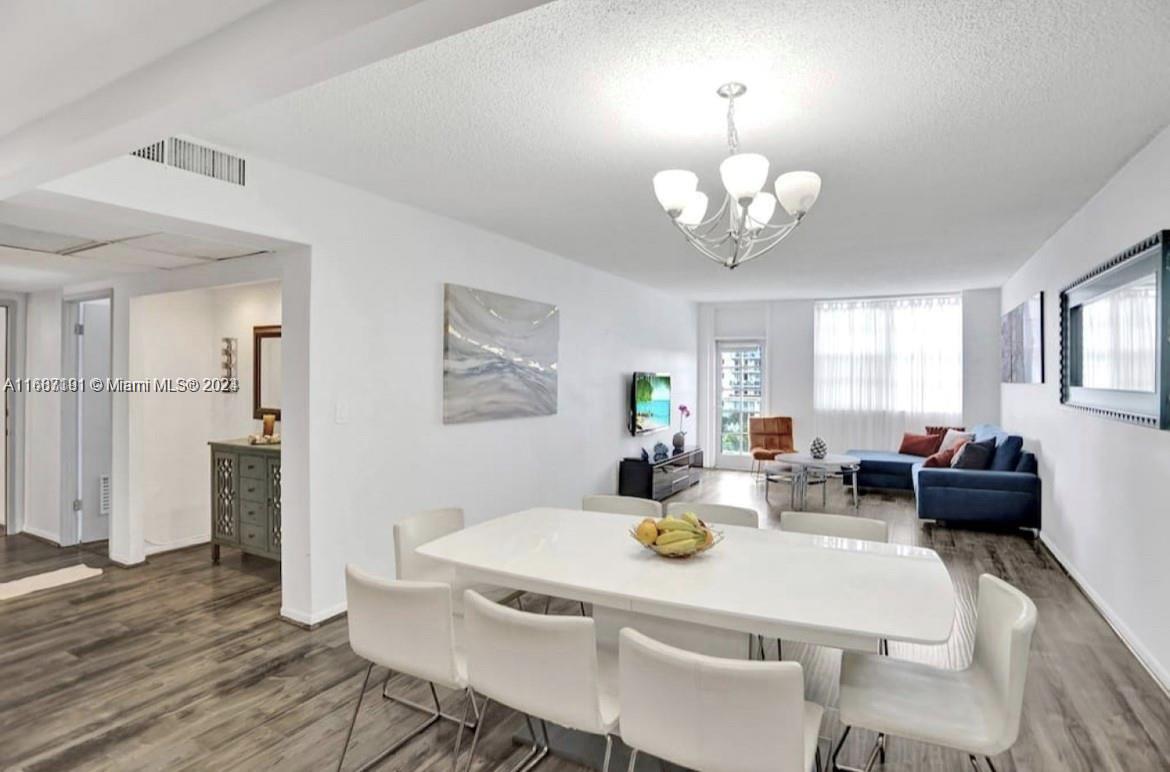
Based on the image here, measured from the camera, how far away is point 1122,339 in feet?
10.7

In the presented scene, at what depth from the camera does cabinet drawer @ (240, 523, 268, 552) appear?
439cm

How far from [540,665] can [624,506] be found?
1.62 m

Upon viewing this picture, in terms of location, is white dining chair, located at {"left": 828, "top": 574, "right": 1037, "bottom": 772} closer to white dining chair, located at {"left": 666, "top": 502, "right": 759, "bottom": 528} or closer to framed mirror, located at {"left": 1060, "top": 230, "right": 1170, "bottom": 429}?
white dining chair, located at {"left": 666, "top": 502, "right": 759, "bottom": 528}

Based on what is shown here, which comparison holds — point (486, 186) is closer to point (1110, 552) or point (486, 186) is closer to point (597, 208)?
point (597, 208)

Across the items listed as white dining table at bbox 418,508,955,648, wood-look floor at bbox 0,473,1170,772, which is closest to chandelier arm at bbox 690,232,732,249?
white dining table at bbox 418,508,955,648

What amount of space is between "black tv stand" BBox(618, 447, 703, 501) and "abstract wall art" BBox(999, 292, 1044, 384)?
3556mm

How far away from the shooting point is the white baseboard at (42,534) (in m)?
5.29

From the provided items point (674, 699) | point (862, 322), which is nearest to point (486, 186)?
point (674, 699)

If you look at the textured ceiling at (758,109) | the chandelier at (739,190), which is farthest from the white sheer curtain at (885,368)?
the chandelier at (739,190)

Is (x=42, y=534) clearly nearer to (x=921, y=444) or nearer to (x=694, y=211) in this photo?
(x=694, y=211)

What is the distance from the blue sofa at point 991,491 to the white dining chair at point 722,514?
370cm

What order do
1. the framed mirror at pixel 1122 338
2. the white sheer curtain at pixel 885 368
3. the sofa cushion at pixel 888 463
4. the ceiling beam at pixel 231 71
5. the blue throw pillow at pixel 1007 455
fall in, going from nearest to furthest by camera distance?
the ceiling beam at pixel 231 71 → the framed mirror at pixel 1122 338 → the blue throw pillow at pixel 1007 455 → the sofa cushion at pixel 888 463 → the white sheer curtain at pixel 885 368

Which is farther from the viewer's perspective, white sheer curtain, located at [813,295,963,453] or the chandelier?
white sheer curtain, located at [813,295,963,453]

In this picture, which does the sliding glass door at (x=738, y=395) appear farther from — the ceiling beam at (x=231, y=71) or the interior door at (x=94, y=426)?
the ceiling beam at (x=231, y=71)
